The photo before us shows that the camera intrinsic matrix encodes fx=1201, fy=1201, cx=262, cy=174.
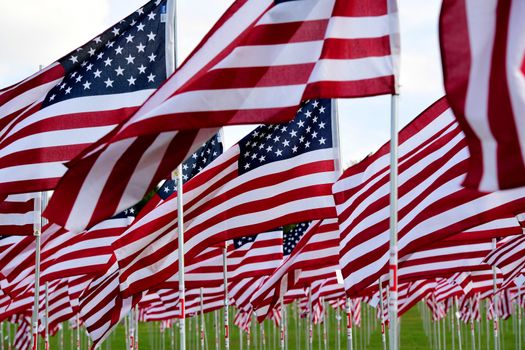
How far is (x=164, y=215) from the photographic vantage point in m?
15.5

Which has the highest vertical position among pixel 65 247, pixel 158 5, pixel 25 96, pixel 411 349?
pixel 158 5

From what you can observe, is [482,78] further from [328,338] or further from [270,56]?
[328,338]

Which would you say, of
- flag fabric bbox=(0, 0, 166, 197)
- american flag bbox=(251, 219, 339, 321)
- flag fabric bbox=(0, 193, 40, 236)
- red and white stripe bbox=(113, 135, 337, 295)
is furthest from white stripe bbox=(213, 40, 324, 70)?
american flag bbox=(251, 219, 339, 321)

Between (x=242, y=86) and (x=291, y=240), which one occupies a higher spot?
(x=242, y=86)

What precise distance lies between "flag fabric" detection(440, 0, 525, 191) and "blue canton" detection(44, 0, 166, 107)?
6.73m

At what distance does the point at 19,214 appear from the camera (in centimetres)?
1788

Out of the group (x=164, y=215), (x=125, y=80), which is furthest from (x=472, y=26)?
(x=164, y=215)

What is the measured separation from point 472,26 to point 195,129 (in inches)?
112

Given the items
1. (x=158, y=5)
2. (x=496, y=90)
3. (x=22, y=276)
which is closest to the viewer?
(x=496, y=90)

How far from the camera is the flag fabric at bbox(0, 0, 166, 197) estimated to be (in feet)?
43.0

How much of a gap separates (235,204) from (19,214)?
397 centimetres

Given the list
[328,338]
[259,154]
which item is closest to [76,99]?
[259,154]

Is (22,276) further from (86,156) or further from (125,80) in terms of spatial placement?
(86,156)

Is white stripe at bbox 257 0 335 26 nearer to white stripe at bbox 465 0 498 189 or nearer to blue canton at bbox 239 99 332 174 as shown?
white stripe at bbox 465 0 498 189
